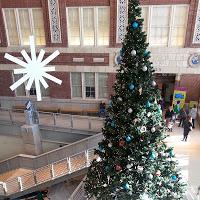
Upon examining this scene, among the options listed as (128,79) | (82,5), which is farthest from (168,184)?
(82,5)

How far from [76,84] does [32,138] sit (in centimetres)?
396

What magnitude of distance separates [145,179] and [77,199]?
301 cm

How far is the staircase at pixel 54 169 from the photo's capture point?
32.9 ft

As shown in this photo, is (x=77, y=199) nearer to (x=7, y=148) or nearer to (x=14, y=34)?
(x=7, y=148)

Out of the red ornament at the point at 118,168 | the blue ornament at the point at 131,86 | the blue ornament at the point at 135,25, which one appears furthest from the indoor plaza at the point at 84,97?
the blue ornament at the point at 135,25

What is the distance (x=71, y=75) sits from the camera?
13727 millimetres

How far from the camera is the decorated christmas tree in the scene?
19.8 feet

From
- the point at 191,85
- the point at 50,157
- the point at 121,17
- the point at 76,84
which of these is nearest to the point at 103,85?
the point at 76,84

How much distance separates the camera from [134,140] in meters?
6.48

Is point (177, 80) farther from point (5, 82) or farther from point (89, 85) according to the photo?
point (5, 82)

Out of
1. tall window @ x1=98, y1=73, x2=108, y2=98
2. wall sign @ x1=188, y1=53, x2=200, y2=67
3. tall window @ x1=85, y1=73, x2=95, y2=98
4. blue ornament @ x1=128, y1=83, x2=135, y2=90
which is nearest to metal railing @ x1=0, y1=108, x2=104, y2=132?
tall window @ x1=85, y1=73, x2=95, y2=98

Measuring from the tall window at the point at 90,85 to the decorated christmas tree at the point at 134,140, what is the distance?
7.00 m

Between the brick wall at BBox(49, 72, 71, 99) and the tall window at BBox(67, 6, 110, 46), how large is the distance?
1722 mm

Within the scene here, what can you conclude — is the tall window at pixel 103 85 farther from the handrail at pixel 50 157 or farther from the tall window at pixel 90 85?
the handrail at pixel 50 157
